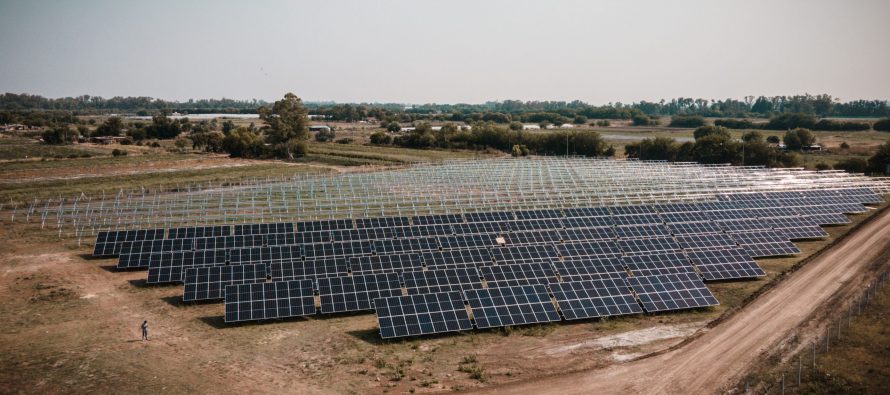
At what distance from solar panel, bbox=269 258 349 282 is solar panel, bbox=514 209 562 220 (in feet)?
57.0

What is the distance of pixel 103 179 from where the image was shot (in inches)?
3076

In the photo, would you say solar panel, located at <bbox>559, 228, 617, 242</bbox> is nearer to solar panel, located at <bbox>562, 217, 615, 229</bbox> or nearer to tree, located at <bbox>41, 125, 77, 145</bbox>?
solar panel, located at <bbox>562, 217, 615, 229</bbox>

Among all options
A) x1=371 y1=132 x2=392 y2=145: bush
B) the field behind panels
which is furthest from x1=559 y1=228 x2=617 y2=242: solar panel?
x1=371 y1=132 x2=392 y2=145: bush

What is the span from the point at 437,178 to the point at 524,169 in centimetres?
1715

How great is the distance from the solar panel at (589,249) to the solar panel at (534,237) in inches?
89.2

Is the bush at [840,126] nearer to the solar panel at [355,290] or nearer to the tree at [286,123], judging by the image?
the tree at [286,123]

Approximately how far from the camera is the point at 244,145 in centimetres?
10869


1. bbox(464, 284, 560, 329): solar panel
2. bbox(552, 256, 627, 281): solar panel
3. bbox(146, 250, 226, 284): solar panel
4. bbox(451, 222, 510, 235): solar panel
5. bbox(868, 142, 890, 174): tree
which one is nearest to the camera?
bbox(464, 284, 560, 329): solar panel

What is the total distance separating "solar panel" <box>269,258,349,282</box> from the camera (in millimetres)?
34406

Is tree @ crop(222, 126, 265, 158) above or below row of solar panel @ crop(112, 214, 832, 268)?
above

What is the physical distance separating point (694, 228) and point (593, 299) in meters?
19.2

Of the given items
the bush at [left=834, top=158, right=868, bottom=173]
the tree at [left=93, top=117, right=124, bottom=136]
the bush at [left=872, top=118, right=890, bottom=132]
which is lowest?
the bush at [left=834, top=158, right=868, bottom=173]

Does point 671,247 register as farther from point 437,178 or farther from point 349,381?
point 437,178

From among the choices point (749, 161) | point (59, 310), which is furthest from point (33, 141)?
point (749, 161)
